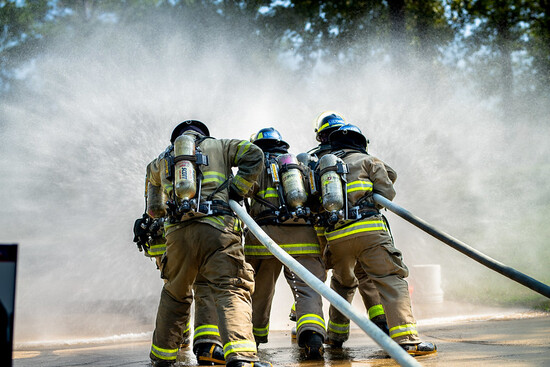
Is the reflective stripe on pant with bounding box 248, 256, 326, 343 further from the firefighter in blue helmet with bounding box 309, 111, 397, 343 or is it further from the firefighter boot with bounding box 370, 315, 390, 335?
the firefighter boot with bounding box 370, 315, 390, 335

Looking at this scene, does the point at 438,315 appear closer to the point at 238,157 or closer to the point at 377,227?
the point at 377,227

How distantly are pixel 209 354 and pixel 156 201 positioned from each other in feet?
4.46

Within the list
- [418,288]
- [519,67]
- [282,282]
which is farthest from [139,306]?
[519,67]

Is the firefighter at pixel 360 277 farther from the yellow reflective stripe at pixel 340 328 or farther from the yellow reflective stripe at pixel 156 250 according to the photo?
the yellow reflective stripe at pixel 156 250

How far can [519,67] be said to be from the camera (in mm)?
18578

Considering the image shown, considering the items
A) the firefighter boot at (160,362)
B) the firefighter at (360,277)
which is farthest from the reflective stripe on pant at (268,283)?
the firefighter boot at (160,362)

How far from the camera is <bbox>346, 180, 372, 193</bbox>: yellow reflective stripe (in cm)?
502

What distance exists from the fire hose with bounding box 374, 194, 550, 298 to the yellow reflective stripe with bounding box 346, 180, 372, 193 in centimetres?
11

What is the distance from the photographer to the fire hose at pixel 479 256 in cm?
311

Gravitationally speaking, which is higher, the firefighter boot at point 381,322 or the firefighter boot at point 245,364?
the firefighter boot at point 381,322

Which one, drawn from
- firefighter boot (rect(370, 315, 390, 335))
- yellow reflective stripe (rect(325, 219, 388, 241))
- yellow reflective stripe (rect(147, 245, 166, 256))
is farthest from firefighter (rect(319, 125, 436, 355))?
yellow reflective stripe (rect(147, 245, 166, 256))

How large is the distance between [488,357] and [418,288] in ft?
18.0

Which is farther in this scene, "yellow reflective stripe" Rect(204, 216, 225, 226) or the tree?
the tree

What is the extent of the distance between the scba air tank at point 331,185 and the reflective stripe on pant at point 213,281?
1.01m
